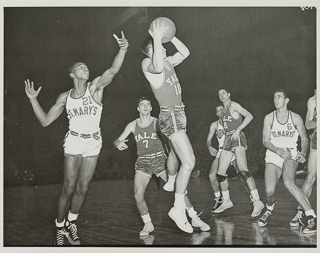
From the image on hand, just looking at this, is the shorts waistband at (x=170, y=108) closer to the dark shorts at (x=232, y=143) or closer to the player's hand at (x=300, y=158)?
the dark shorts at (x=232, y=143)

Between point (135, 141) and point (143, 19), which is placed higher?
point (143, 19)

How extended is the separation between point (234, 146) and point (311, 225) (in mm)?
→ 933

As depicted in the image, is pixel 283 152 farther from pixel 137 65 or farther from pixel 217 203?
pixel 137 65

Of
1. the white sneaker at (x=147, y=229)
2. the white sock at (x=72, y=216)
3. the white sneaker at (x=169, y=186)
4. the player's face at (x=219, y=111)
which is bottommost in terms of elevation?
the white sneaker at (x=147, y=229)

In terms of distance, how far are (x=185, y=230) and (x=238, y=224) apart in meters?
0.46

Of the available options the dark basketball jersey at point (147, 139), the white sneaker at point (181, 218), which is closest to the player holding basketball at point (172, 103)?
the white sneaker at point (181, 218)

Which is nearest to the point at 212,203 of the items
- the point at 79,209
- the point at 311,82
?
the point at 79,209

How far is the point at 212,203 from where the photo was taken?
11.6 ft

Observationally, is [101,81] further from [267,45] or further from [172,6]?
[267,45]

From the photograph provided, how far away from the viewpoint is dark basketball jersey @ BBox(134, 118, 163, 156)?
3494 mm

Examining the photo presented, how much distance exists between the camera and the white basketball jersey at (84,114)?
3.50 m

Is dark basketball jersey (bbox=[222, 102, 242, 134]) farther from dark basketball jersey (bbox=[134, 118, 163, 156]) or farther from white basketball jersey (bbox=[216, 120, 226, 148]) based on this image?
dark basketball jersey (bbox=[134, 118, 163, 156])

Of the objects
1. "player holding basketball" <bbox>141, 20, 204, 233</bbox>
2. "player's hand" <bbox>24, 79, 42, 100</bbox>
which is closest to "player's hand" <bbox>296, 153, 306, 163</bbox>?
"player holding basketball" <bbox>141, 20, 204, 233</bbox>

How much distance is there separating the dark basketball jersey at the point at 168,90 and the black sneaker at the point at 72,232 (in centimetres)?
→ 130
